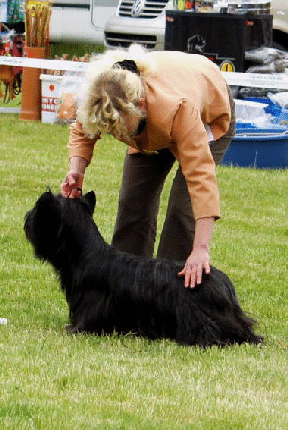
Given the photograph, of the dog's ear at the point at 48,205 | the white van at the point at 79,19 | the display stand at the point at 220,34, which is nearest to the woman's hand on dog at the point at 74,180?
the dog's ear at the point at 48,205

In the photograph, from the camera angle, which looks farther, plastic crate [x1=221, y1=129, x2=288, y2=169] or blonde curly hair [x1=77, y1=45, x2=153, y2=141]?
plastic crate [x1=221, y1=129, x2=288, y2=169]

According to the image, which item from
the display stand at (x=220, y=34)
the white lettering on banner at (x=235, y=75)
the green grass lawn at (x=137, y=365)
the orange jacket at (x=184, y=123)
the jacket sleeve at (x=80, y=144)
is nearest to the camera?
the green grass lawn at (x=137, y=365)

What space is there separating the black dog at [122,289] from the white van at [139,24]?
12927 mm

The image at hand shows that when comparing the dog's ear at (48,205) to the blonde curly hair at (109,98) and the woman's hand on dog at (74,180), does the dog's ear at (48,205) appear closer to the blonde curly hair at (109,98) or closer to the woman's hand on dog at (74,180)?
the woman's hand on dog at (74,180)

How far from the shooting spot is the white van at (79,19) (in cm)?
2144

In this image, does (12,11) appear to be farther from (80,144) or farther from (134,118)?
(134,118)

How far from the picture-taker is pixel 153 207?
19.7 feet

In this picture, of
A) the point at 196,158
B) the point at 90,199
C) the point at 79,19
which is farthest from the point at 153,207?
the point at 79,19

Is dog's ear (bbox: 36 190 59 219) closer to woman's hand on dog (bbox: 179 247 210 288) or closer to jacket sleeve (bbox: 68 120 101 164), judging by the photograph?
jacket sleeve (bbox: 68 120 101 164)

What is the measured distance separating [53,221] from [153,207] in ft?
2.88

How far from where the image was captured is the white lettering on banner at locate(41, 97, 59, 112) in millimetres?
14352

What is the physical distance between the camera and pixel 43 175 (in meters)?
10.9

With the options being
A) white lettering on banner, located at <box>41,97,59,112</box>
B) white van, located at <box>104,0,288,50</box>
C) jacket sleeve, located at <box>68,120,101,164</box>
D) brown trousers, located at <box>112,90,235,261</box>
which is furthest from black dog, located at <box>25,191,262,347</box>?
white van, located at <box>104,0,288,50</box>

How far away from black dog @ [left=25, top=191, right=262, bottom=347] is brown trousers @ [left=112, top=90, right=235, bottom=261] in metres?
0.43
